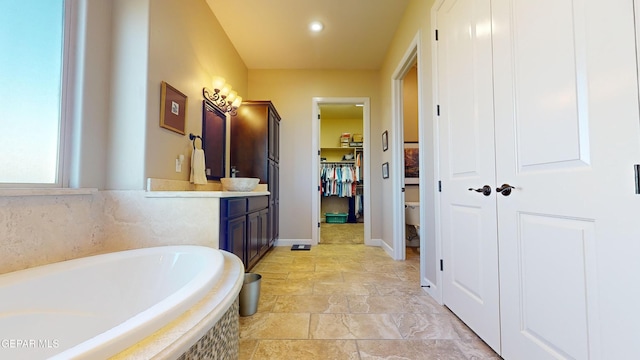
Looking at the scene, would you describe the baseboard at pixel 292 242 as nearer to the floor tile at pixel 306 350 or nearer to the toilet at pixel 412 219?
the toilet at pixel 412 219

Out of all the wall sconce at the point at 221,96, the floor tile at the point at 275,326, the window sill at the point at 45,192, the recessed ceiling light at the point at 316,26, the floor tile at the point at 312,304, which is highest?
the recessed ceiling light at the point at 316,26

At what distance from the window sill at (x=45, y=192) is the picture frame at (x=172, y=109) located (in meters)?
0.63

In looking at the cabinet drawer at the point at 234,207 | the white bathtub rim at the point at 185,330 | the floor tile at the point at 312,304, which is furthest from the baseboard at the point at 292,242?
the white bathtub rim at the point at 185,330

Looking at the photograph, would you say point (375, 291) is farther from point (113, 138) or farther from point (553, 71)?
point (113, 138)

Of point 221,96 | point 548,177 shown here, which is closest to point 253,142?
point 221,96

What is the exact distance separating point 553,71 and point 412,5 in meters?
2.08

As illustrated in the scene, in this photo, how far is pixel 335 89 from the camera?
4090mm

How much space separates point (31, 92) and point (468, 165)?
2460 mm

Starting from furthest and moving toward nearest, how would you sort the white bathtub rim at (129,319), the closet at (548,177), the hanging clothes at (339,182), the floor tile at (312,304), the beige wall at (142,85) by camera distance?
1. the hanging clothes at (339,182)
2. the floor tile at (312,304)
3. the beige wall at (142,85)
4. the closet at (548,177)
5. the white bathtub rim at (129,319)

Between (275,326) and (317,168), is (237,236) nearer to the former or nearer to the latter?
(275,326)

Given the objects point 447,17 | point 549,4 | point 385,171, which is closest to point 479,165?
point 549,4

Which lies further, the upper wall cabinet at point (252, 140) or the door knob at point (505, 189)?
the upper wall cabinet at point (252, 140)

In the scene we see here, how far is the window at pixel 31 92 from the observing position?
1.18 meters

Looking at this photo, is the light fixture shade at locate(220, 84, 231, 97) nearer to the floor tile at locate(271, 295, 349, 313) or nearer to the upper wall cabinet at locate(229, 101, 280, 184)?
the upper wall cabinet at locate(229, 101, 280, 184)
